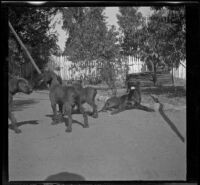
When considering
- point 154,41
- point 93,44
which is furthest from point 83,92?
point 154,41

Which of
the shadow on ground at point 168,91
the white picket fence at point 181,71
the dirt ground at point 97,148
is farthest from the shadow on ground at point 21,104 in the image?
the white picket fence at point 181,71

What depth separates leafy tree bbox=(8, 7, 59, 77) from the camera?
3924 mm

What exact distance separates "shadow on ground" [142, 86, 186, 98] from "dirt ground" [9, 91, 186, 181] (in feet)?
0.61

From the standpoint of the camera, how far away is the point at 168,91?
13.4 ft

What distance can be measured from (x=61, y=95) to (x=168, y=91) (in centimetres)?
145

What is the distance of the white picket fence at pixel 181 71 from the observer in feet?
12.9

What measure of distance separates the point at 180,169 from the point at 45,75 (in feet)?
7.18

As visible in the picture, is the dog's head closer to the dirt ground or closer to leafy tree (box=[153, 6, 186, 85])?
the dirt ground

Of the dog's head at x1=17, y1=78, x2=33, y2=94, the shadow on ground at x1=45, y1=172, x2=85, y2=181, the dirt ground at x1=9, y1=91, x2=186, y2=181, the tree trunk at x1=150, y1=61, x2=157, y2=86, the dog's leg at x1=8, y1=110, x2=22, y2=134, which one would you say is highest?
the tree trunk at x1=150, y1=61, x2=157, y2=86

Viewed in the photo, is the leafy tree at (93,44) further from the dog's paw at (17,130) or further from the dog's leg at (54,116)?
the dog's paw at (17,130)

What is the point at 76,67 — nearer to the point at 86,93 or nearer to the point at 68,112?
the point at 86,93

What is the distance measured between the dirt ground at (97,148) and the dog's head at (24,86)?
0.08 metres

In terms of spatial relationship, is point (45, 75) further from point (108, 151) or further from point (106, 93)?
point (108, 151)

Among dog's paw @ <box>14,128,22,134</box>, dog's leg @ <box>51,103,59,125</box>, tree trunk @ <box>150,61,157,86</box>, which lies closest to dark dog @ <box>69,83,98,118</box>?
dog's leg @ <box>51,103,59,125</box>
